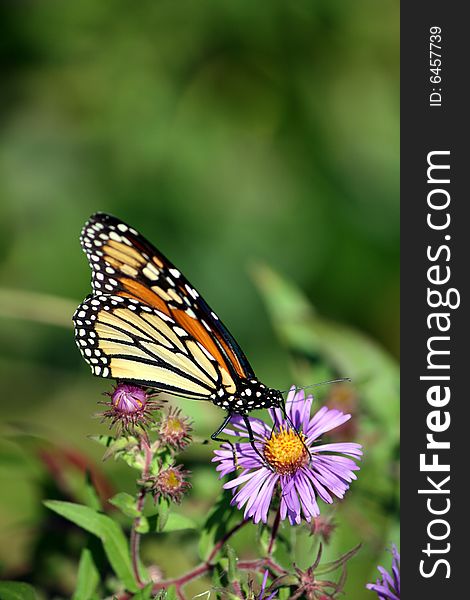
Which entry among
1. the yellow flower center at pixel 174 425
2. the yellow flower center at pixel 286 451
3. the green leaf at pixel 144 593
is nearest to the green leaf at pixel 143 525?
the green leaf at pixel 144 593

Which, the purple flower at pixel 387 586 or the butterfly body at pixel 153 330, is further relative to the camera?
the butterfly body at pixel 153 330

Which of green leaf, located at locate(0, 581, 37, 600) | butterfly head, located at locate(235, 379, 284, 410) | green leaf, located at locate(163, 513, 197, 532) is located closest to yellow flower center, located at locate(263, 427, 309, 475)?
butterfly head, located at locate(235, 379, 284, 410)

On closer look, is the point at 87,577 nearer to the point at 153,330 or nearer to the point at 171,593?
the point at 171,593

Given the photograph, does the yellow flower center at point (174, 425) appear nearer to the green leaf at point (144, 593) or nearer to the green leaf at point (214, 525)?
the green leaf at point (214, 525)

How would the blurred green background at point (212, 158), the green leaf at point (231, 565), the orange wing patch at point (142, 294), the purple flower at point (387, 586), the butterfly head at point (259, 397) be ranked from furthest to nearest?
the blurred green background at point (212, 158) → the orange wing patch at point (142, 294) → the butterfly head at point (259, 397) → the purple flower at point (387, 586) → the green leaf at point (231, 565)

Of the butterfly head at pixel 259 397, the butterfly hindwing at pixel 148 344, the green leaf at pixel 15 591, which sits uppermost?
the butterfly hindwing at pixel 148 344

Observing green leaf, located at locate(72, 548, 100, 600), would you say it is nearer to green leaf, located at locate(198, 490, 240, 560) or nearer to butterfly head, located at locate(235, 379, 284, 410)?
green leaf, located at locate(198, 490, 240, 560)
